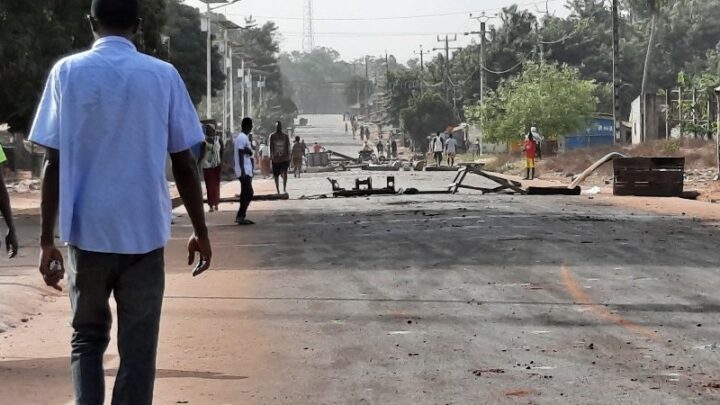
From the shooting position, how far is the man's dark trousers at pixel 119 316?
5.41 m

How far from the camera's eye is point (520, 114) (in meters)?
69.8

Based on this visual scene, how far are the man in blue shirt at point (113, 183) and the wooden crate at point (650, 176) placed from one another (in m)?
26.7

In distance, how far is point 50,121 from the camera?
544 centimetres

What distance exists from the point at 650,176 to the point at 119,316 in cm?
2757

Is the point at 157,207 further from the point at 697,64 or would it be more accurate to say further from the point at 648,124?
the point at 697,64

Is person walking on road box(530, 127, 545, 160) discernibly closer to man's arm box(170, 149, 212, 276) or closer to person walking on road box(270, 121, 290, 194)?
person walking on road box(270, 121, 290, 194)

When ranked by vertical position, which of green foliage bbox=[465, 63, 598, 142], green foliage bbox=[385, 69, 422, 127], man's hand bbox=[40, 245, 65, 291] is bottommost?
man's hand bbox=[40, 245, 65, 291]

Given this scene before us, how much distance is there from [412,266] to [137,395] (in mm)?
9765

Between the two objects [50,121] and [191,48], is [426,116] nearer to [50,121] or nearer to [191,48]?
[191,48]

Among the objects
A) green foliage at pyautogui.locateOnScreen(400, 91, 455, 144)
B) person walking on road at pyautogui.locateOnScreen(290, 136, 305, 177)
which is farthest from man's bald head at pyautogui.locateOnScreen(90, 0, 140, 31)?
green foliage at pyautogui.locateOnScreen(400, 91, 455, 144)

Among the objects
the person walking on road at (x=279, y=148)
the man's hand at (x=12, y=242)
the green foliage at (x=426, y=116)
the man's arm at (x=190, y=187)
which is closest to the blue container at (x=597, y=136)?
the green foliage at (x=426, y=116)

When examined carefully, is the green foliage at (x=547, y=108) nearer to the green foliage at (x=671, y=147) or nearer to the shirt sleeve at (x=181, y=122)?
the green foliage at (x=671, y=147)

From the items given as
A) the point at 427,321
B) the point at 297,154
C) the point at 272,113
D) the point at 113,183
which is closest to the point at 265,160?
the point at 297,154

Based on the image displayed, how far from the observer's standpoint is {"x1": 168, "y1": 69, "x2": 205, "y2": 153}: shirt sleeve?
5504 millimetres
